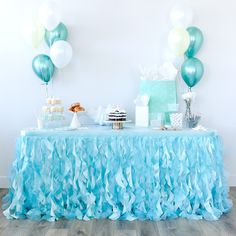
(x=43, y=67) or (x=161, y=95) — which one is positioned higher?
(x=43, y=67)

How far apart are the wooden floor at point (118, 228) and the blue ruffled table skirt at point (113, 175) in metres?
0.08

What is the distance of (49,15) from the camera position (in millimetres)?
2984

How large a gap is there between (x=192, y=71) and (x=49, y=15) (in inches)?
→ 52.0

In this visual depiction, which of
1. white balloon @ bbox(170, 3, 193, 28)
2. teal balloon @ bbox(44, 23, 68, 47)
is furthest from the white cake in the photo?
white balloon @ bbox(170, 3, 193, 28)

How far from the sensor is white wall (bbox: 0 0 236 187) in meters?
3.40

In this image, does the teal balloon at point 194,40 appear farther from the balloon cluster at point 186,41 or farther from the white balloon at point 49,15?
the white balloon at point 49,15

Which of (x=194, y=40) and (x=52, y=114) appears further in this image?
(x=194, y=40)

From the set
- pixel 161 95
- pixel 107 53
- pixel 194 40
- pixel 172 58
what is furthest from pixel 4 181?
pixel 194 40

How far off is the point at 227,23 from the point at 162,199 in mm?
1790

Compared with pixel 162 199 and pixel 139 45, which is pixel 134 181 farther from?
pixel 139 45

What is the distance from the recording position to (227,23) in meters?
3.43

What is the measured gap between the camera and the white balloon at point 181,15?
316 cm

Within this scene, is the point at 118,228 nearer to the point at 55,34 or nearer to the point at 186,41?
the point at 186,41

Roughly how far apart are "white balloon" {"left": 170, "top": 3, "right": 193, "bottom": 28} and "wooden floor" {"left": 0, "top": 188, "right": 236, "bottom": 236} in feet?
5.48
